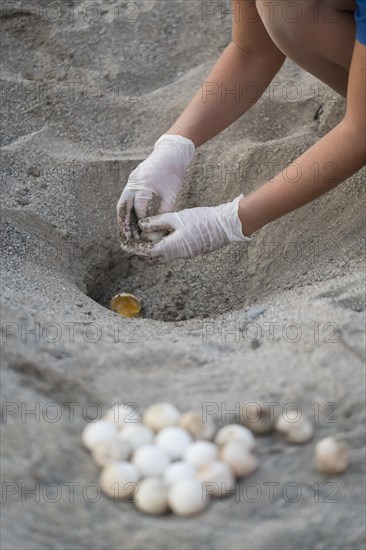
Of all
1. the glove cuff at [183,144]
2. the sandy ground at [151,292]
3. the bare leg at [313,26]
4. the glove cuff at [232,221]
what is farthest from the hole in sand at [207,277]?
the bare leg at [313,26]

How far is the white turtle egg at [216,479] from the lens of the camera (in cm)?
125

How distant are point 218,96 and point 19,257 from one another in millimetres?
674

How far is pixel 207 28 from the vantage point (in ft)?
9.73

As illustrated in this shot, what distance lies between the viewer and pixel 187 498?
1.21 m

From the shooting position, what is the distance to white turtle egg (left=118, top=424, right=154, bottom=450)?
1.32 meters

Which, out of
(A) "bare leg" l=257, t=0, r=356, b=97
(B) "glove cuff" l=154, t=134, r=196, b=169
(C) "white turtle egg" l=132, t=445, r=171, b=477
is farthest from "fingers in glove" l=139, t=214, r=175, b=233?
(C) "white turtle egg" l=132, t=445, r=171, b=477

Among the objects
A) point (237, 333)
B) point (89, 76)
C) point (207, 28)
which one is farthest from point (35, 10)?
point (237, 333)

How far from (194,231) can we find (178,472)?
0.77 meters

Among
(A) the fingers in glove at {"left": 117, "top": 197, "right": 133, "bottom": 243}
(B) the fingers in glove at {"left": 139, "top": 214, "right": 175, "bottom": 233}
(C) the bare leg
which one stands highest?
(C) the bare leg

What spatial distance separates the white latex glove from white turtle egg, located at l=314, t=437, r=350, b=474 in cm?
71

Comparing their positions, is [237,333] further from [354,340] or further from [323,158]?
[323,158]

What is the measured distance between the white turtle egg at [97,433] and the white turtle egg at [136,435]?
2 centimetres

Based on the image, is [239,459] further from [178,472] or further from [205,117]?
[205,117]

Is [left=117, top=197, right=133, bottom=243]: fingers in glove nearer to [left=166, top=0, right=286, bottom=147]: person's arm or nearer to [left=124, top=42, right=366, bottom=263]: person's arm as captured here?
[left=124, top=42, right=366, bottom=263]: person's arm
